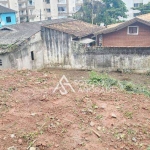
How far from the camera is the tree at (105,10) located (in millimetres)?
24673

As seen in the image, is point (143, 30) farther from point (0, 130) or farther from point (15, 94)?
point (0, 130)

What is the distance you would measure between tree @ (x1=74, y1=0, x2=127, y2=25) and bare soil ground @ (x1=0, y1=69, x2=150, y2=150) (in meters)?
18.9

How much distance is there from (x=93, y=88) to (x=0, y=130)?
349 centimetres

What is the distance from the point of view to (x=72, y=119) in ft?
16.9

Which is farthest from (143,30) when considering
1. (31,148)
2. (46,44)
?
(31,148)

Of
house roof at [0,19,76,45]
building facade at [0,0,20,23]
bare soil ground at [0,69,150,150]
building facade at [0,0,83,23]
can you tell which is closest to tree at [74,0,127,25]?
house roof at [0,19,76,45]

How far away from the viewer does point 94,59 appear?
15.1 metres

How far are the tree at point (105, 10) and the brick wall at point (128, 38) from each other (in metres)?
8.63

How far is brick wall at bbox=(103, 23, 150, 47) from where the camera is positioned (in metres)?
15.6

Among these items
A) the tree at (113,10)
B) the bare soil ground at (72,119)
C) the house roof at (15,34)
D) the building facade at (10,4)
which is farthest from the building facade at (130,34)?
the building facade at (10,4)

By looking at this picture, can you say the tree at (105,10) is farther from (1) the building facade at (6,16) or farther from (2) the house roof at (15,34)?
(1) the building facade at (6,16)

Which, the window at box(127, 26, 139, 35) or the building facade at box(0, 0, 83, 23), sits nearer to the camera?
the window at box(127, 26, 139, 35)

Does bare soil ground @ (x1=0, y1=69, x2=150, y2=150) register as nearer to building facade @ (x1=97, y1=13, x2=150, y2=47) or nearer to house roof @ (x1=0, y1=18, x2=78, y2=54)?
house roof @ (x1=0, y1=18, x2=78, y2=54)
